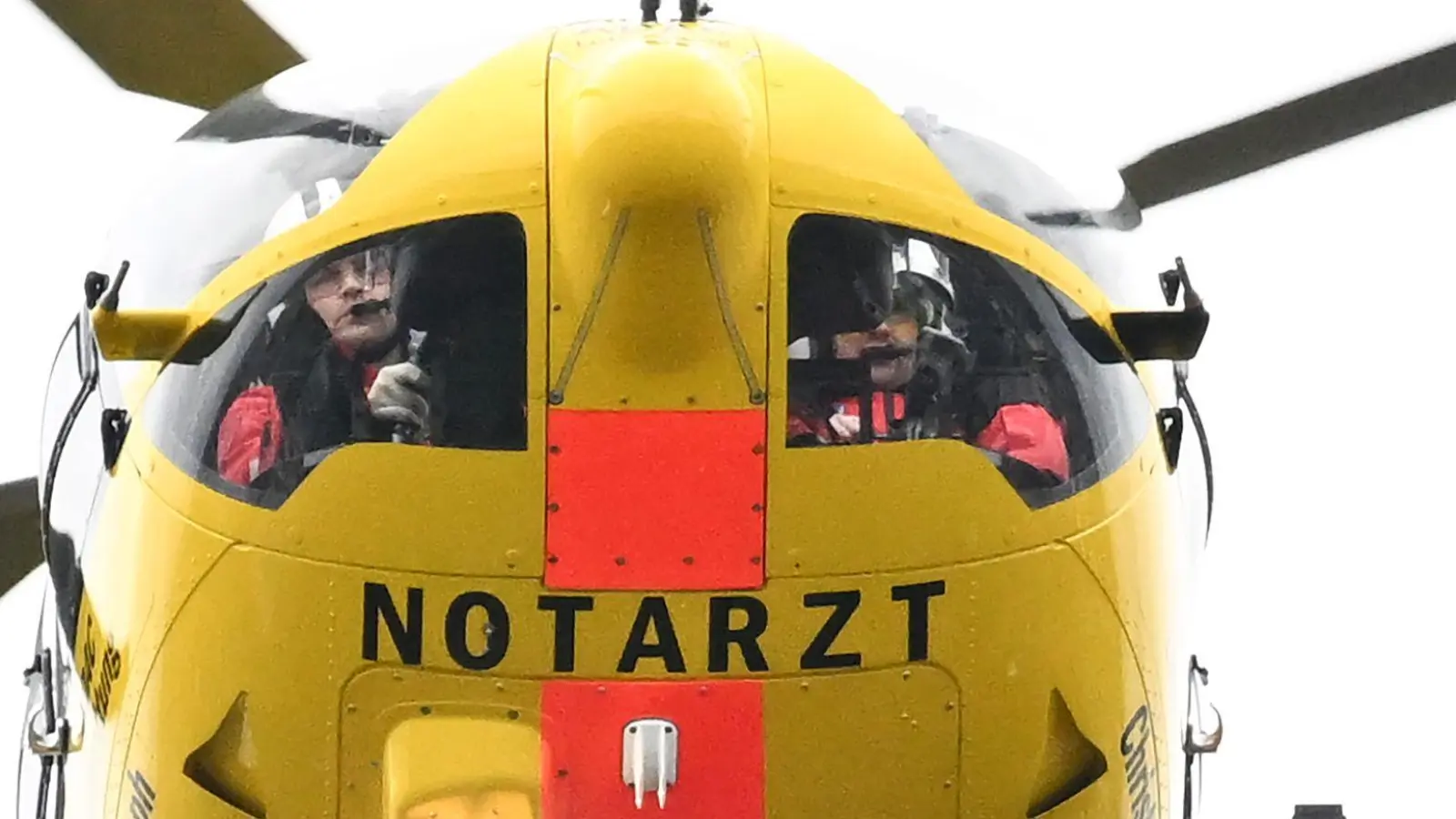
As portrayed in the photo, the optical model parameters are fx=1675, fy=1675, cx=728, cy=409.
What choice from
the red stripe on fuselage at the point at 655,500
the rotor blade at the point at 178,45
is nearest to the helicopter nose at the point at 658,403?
the red stripe on fuselage at the point at 655,500

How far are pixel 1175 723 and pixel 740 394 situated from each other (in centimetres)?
94

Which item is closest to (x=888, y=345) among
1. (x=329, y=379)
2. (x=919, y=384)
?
(x=919, y=384)

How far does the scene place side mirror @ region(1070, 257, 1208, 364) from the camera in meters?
2.20

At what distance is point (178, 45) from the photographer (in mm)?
2881

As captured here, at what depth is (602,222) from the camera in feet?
6.02

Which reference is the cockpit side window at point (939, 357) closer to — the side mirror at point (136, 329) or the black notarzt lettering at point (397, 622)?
the black notarzt lettering at point (397, 622)

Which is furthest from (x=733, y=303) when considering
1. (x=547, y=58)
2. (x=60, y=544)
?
(x=60, y=544)

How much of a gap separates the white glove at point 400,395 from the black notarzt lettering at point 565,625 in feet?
0.87

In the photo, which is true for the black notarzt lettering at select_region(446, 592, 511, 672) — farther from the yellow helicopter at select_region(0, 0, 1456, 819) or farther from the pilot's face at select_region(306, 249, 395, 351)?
the pilot's face at select_region(306, 249, 395, 351)

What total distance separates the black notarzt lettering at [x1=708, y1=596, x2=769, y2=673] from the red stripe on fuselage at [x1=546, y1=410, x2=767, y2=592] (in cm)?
2

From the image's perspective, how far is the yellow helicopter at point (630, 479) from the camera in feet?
6.26

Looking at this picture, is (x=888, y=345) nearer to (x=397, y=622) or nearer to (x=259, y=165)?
(x=397, y=622)

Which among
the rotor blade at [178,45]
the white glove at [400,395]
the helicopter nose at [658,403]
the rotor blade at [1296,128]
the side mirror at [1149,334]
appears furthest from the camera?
the rotor blade at [1296,128]

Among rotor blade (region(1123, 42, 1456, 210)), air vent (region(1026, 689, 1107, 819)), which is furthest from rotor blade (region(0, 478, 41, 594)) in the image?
rotor blade (region(1123, 42, 1456, 210))
